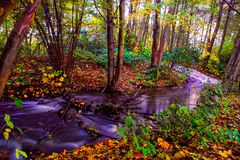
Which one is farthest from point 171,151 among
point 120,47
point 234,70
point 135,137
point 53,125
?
point 234,70

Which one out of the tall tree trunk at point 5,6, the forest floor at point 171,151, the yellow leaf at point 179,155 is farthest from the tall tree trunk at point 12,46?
the yellow leaf at point 179,155

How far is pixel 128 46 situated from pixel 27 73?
402 inches

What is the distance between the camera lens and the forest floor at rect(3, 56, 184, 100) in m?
7.56

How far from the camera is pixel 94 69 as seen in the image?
11.7 metres

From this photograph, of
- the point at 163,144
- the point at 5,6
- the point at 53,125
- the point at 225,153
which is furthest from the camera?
the point at 53,125

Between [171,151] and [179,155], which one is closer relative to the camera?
[179,155]

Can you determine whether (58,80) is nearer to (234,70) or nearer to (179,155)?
(179,155)

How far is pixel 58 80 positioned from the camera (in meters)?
8.37

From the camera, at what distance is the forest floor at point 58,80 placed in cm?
756

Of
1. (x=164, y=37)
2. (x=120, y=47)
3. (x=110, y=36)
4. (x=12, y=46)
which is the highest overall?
(x=164, y=37)

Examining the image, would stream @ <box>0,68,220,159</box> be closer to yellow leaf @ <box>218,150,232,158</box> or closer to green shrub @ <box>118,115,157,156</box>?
green shrub @ <box>118,115,157,156</box>

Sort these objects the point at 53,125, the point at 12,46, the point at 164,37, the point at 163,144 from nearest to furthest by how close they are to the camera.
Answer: the point at 12,46
the point at 163,144
the point at 53,125
the point at 164,37

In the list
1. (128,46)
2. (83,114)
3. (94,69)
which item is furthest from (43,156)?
(128,46)

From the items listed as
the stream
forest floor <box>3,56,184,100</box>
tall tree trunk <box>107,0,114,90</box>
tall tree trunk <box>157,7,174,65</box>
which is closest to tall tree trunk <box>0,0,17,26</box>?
the stream
